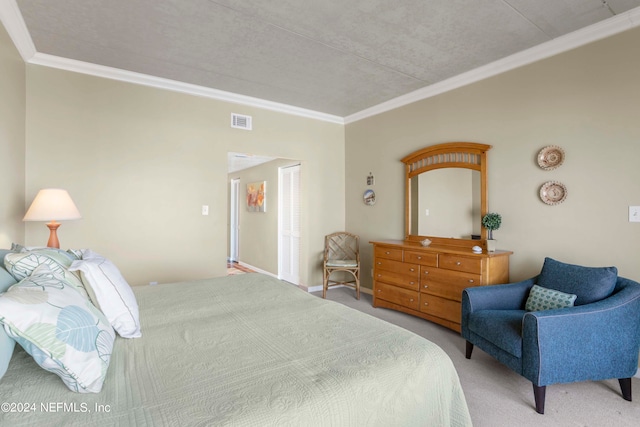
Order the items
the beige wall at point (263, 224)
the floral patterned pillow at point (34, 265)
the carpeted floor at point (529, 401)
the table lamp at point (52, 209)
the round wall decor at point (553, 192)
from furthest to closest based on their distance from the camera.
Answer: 1. the beige wall at point (263, 224)
2. the round wall decor at point (553, 192)
3. the table lamp at point (52, 209)
4. the carpeted floor at point (529, 401)
5. the floral patterned pillow at point (34, 265)

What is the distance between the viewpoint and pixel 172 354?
130cm

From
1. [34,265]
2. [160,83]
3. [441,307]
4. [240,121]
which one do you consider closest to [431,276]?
[441,307]

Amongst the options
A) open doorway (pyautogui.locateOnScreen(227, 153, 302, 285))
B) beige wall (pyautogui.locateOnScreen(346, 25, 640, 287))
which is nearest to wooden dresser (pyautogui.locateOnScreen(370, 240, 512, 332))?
beige wall (pyautogui.locateOnScreen(346, 25, 640, 287))

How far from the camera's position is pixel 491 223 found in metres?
3.13

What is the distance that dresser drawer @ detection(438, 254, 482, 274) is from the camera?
9.74ft

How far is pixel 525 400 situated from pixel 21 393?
263 centimetres

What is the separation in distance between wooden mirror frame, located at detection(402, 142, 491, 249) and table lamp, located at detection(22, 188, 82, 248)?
349 centimetres

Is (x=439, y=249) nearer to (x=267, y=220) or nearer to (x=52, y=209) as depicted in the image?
(x=52, y=209)

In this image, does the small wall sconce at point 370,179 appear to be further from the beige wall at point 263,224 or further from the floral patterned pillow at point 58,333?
the floral patterned pillow at point 58,333

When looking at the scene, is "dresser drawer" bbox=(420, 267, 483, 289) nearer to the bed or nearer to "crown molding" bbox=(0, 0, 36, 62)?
the bed

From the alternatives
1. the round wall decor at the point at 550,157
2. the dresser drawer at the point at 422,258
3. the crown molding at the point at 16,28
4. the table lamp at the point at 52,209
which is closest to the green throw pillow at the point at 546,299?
the dresser drawer at the point at 422,258

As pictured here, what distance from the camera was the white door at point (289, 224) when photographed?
538 centimetres

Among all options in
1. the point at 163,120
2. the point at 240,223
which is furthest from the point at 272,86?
the point at 240,223

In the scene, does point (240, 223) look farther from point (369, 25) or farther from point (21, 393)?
point (21, 393)
